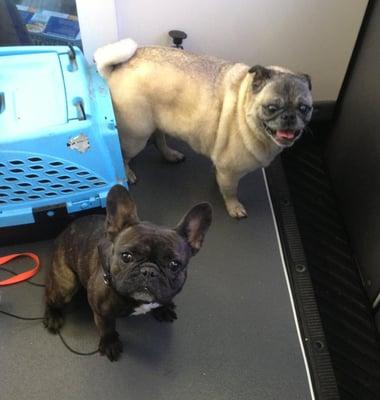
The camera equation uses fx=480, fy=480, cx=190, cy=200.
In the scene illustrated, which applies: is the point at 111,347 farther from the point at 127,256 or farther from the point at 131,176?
the point at 131,176

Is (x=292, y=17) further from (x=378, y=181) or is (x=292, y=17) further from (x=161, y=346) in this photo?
(x=161, y=346)

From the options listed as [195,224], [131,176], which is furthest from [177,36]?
[195,224]

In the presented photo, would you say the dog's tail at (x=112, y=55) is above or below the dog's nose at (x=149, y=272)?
above

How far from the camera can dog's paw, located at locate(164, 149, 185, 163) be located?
1519 millimetres

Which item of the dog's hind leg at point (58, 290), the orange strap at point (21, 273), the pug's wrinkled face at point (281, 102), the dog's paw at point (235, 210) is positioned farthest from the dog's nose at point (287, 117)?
the orange strap at point (21, 273)

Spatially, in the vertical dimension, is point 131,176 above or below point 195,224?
below

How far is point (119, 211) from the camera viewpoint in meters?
0.90

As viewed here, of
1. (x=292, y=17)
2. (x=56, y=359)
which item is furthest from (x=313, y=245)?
(x=56, y=359)

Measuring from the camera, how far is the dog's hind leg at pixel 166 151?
1490mm

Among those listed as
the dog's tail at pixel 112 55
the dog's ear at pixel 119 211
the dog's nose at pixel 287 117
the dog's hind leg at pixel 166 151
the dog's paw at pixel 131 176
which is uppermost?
the dog's tail at pixel 112 55

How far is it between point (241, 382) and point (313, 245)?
0.59m

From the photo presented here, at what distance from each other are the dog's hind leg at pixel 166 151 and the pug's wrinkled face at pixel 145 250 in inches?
24.0

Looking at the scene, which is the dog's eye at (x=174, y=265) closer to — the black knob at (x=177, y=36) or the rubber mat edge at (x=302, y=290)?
the rubber mat edge at (x=302, y=290)

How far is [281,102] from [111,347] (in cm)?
69
